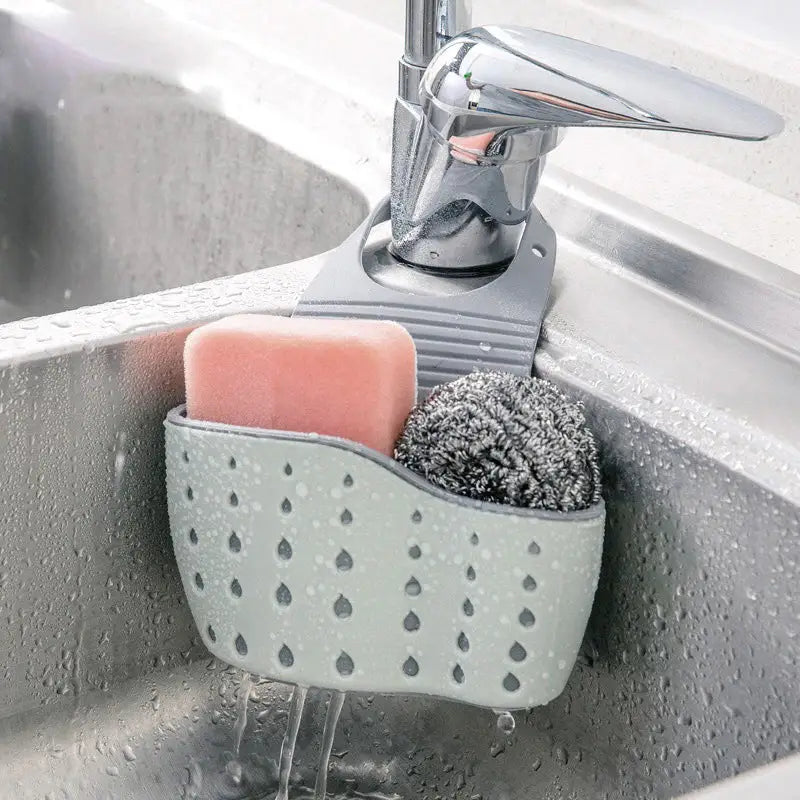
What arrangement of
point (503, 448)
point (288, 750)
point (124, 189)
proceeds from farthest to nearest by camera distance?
point (124, 189), point (288, 750), point (503, 448)

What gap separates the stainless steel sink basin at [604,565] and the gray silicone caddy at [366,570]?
0.15ft

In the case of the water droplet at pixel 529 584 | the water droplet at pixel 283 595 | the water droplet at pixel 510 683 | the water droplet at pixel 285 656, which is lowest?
the water droplet at pixel 285 656

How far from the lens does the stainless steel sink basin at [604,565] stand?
1.52 ft

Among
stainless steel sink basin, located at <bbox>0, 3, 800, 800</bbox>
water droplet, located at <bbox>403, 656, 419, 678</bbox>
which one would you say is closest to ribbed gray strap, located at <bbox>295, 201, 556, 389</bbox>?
stainless steel sink basin, located at <bbox>0, 3, 800, 800</bbox>

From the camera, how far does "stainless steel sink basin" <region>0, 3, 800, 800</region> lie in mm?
463

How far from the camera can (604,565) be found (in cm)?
51

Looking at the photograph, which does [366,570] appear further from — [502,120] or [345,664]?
[502,120]

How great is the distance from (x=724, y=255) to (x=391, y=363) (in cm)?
19

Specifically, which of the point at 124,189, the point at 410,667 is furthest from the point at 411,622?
the point at 124,189

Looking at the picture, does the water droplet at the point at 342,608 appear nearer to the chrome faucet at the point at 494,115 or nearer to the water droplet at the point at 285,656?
the water droplet at the point at 285,656

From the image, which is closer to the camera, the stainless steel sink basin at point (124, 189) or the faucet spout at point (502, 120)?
the faucet spout at point (502, 120)

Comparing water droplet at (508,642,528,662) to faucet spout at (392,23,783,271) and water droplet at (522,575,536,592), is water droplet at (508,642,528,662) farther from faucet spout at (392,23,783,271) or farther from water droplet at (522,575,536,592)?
faucet spout at (392,23,783,271)

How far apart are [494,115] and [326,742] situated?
0.28 m

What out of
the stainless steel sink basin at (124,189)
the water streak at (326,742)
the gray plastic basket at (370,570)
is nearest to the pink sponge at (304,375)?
the gray plastic basket at (370,570)
